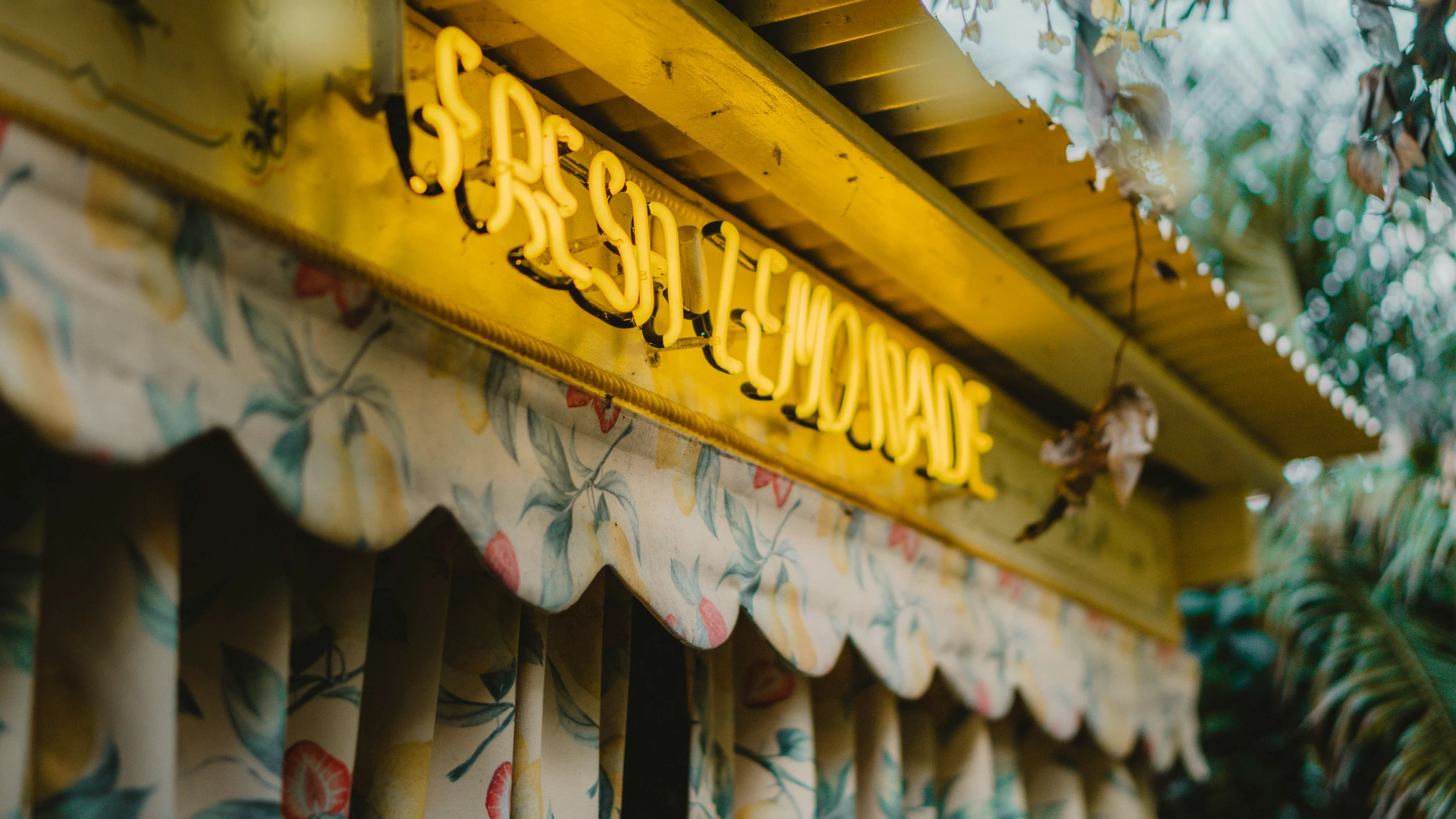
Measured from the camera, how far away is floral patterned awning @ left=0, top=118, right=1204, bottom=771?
0.94 meters

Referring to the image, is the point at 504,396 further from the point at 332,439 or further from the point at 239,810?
the point at 239,810

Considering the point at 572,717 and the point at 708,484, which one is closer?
the point at 572,717

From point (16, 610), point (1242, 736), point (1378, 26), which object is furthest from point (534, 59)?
point (1242, 736)

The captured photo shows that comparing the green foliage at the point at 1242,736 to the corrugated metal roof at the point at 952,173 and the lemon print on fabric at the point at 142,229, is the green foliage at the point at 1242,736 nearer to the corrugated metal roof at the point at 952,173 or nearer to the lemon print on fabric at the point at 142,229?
the corrugated metal roof at the point at 952,173

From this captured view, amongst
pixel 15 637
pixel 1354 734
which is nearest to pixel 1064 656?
pixel 1354 734

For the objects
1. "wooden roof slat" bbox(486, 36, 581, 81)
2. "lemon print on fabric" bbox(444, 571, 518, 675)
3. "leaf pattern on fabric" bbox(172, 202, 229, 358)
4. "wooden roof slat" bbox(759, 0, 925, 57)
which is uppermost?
"wooden roof slat" bbox(759, 0, 925, 57)

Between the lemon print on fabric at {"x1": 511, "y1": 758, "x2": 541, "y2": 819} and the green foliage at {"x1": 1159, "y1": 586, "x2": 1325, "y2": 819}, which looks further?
the green foliage at {"x1": 1159, "y1": 586, "x2": 1325, "y2": 819}

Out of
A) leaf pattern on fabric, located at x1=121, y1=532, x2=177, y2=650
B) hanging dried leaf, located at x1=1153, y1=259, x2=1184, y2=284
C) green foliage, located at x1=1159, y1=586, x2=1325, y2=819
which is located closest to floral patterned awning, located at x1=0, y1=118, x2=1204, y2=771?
leaf pattern on fabric, located at x1=121, y1=532, x2=177, y2=650

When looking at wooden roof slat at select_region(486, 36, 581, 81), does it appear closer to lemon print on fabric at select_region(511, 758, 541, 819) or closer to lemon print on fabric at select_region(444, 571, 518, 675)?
lemon print on fabric at select_region(444, 571, 518, 675)

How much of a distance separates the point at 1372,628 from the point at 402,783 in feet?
9.35

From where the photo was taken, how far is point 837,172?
5.68 ft

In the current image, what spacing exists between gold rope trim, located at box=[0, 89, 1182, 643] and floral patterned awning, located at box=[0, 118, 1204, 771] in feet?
0.05

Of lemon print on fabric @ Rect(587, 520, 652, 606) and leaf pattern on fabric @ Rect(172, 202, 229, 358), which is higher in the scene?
leaf pattern on fabric @ Rect(172, 202, 229, 358)

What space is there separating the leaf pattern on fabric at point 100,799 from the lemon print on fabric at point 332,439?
0.91ft
